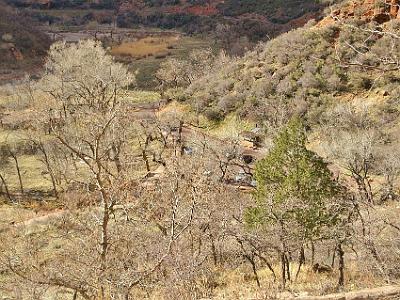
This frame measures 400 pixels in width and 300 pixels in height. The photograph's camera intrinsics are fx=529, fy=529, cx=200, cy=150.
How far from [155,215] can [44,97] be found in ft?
117

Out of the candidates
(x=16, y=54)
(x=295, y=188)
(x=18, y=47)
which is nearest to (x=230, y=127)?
(x=295, y=188)

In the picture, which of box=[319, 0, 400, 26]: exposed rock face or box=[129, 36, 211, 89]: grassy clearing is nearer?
box=[319, 0, 400, 26]: exposed rock face

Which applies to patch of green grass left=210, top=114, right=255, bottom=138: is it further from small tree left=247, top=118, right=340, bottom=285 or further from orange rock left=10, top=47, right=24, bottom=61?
orange rock left=10, top=47, right=24, bottom=61

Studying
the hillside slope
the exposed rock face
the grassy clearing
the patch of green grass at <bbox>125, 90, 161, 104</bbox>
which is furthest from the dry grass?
the exposed rock face

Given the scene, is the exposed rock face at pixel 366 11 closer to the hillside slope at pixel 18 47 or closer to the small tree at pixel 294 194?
the small tree at pixel 294 194

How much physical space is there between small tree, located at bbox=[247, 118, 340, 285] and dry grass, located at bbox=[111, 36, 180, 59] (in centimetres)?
7591

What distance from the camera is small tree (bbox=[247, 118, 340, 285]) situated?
52.6 feet

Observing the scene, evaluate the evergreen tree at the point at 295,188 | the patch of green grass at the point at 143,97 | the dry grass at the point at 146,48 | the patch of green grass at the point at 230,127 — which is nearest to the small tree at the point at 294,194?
the evergreen tree at the point at 295,188

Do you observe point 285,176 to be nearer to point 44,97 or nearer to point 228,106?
point 228,106

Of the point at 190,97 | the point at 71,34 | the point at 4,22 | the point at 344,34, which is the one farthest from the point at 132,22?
the point at 344,34

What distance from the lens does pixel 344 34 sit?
4350 cm

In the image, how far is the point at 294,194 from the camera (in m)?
16.9

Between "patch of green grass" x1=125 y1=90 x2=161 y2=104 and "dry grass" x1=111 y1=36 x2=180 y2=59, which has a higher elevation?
"dry grass" x1=111 y1=36 x2=180 y2=59

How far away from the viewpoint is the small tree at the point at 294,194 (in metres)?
16.0
